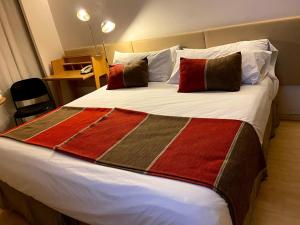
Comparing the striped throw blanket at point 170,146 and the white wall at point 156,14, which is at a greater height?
the white wall at point 156,14

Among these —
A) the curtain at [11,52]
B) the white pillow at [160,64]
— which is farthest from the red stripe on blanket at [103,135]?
the curtain at [11,52]

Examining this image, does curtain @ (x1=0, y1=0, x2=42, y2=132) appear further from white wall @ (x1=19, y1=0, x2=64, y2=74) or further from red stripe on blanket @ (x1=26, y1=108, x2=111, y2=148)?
red stripe on blanket @ (x1=26, y1=108, x2=111, y2=148)

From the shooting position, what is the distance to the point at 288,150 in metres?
2.14

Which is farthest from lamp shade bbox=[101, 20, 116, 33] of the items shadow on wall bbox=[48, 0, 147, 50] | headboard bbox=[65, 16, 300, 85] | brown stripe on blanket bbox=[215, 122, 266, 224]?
brown stripe on blanket bbox=[215, 122, 266, 224]

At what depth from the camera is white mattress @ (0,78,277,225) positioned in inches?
39.8

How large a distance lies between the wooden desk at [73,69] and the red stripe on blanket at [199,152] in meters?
1.96

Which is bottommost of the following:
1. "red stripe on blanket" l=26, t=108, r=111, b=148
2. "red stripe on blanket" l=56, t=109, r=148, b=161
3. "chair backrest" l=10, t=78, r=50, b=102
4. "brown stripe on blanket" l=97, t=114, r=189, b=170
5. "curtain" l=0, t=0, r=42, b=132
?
"brown stripe on blanket" l=97, t=114, r=189, b=170

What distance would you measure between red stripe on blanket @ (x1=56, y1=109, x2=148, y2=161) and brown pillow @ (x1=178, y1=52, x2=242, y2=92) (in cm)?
57

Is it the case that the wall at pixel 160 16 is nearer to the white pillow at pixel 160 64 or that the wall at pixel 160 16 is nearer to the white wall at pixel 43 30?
the white wall at pixel 43 30

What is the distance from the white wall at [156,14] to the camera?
2.38 m

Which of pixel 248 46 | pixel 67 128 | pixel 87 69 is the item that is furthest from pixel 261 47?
pixel 87 69

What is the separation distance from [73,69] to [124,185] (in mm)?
2840

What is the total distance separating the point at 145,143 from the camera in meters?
1.47

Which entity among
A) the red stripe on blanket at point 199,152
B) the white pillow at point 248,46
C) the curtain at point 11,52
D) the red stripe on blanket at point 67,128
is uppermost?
the curtain at point 11,52
